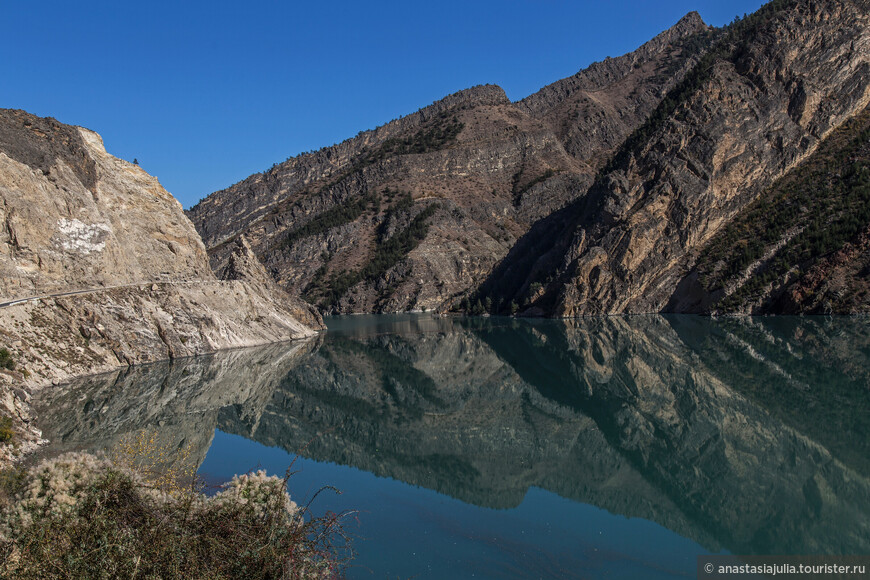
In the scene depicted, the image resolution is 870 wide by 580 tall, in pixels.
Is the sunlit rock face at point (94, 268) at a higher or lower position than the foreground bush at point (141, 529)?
higher

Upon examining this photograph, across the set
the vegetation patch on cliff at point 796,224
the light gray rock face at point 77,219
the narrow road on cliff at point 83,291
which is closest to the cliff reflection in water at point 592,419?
the narrow road on cliff at point 83,291

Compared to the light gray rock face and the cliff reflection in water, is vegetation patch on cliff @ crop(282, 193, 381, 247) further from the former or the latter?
the cliff reflection in water

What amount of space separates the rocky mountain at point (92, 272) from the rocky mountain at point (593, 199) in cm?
4871

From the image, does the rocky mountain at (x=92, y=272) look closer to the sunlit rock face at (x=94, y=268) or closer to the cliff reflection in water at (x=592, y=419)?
the sunlit rock face at (x=94, y=268)

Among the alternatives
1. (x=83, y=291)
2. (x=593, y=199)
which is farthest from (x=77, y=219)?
(x=593, y=199)

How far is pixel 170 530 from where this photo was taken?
9281mm

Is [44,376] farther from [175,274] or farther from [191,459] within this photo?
[175,274]

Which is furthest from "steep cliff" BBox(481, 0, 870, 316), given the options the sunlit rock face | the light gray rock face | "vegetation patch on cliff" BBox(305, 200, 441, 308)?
the light gray rock face

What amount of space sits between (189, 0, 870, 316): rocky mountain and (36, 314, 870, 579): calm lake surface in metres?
34.0

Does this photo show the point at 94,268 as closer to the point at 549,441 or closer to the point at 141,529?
the point at 549,441

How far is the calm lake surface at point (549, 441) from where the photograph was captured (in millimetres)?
14445

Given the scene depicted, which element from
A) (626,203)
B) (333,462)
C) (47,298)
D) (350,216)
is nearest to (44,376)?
(47,298)

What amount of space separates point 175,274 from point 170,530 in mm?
50630

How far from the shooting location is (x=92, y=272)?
46750 mm
